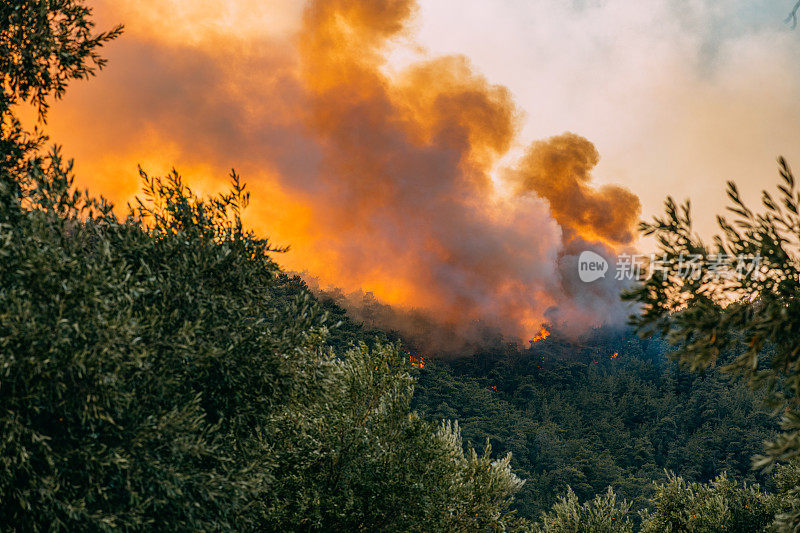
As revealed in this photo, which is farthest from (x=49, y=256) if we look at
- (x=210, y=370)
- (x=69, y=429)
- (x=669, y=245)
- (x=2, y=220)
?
(x=669, y=245)

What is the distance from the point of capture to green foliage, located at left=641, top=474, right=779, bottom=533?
33.8m

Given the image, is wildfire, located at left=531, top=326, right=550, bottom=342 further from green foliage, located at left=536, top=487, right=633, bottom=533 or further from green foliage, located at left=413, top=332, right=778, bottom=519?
green foliage, located at left=536, top=487, right=633, bottom=533

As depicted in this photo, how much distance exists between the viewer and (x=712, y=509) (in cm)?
3428

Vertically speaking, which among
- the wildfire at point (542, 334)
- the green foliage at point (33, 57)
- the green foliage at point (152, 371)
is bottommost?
the green foliage at point (152, 371)

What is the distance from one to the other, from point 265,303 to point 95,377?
5.83 metres

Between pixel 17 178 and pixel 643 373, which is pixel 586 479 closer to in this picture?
pixel 643 373

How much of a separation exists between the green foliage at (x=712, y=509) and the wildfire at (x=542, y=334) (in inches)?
5612

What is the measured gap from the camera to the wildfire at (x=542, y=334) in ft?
591

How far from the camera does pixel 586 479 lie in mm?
103250
